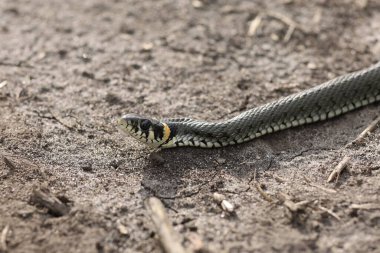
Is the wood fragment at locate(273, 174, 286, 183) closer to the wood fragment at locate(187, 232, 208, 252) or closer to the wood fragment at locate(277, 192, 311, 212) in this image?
the wood fragment at locate(277, 192, 311, 212)

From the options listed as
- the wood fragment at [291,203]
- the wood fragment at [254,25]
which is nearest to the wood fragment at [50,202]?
the wood fragment at [291,203]

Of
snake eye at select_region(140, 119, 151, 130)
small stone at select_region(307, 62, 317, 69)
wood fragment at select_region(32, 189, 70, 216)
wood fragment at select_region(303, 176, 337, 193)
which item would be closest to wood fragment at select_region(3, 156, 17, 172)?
wood fragment at select_region(32, 189, 70, 216)

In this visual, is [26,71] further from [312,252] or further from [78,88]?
[312,252]

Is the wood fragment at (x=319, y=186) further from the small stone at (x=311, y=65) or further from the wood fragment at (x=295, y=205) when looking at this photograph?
the small stone at (x=311, y=65)

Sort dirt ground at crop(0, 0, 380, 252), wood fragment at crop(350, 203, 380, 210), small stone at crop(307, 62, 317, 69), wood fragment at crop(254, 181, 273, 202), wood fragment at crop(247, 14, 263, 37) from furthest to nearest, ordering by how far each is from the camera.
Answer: wood fragment at crop(247, 14, 263, 37), small stone at crop(307, 62, 317, 69), wood fragment at crop(254, 181, 273, 202), wood fragment at crop(350, 203, 380, 210), dirt ground at crop(0, 0, 380, 252)

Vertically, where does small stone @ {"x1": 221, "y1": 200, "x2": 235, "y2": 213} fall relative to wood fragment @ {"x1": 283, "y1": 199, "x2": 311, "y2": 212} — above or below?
below

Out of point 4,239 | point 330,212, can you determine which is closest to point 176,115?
point 330,212

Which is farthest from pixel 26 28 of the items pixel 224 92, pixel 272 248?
pixel 272 248
